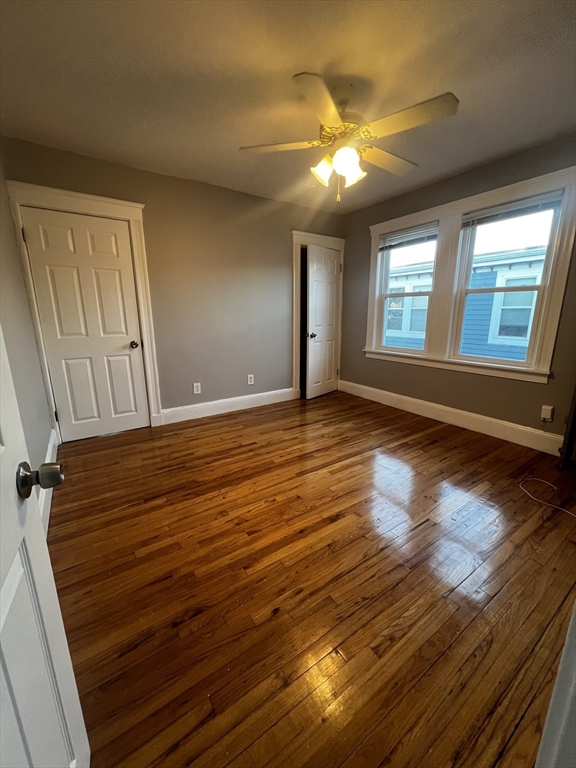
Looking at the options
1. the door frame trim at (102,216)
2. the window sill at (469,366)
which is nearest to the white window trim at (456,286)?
the window sill at (469,366)

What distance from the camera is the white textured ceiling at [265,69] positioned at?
1.43 m

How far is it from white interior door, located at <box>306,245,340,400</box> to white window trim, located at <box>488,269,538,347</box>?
2.00 metres

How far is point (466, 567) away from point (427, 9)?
263 centimetres

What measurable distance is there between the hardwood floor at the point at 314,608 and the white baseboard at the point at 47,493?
0.23 ft

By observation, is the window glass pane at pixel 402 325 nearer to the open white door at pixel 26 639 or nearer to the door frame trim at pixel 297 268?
the door frame trim at pixel 297 268

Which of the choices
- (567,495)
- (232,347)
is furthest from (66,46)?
(567,495)

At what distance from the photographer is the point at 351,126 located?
1.81 meters

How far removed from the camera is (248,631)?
1.23m

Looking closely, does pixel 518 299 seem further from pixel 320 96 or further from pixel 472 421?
pixel 320 96

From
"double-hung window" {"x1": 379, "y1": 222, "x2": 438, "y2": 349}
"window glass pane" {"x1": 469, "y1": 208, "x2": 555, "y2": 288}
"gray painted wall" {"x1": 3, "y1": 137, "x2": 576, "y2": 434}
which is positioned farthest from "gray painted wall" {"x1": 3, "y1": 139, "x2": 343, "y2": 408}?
"window glass pane" {"x1": 469, "y1": 208, "x2": 555, "y2": 288}

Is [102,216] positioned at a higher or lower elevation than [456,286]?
higher

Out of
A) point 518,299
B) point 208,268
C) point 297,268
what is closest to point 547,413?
point 518,299

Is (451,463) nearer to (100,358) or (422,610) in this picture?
(422,610)

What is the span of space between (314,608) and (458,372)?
2811mm
